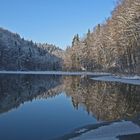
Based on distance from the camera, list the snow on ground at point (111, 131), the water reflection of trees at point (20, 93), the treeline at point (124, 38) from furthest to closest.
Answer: the treeline at point (124, 38) → the water reflection of trees at point (20, 93) → the snow on ground at point (111, 131)

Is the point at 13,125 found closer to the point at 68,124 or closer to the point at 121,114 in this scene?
the point at 68,124

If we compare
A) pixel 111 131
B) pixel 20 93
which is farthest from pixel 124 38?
pixel 111 131

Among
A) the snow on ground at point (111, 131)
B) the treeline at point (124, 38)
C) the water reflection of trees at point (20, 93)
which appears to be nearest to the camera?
the snow on ground at point (111, 131)

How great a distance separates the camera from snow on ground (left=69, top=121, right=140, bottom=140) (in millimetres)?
11950

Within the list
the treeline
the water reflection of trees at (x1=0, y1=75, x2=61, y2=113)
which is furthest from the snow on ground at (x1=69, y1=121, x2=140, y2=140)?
the treeline

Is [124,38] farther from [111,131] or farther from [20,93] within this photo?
[111,131]

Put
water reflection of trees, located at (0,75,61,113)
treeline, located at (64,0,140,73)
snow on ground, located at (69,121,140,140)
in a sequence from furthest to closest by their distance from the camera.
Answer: treeline, located at (64,0,140,73), water reflection of trees, located at (0,75,61,113), snow on ground, located at (69,121,140,140)

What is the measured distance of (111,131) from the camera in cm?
1273

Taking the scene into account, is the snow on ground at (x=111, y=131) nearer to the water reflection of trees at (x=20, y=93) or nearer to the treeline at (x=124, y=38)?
the water reflection of trees at (x=20, y=93)

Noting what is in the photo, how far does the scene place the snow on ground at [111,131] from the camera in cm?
1195

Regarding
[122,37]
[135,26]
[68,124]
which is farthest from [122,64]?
[68,124]

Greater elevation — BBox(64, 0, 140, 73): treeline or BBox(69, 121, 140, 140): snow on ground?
BBox(64, 0, 140, 73): treeline

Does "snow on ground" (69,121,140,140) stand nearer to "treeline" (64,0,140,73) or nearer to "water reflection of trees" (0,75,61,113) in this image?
"water reflection of trees" (0,75,61,113)

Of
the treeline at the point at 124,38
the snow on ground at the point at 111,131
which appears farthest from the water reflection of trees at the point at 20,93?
the treeline at the point at 124,38
